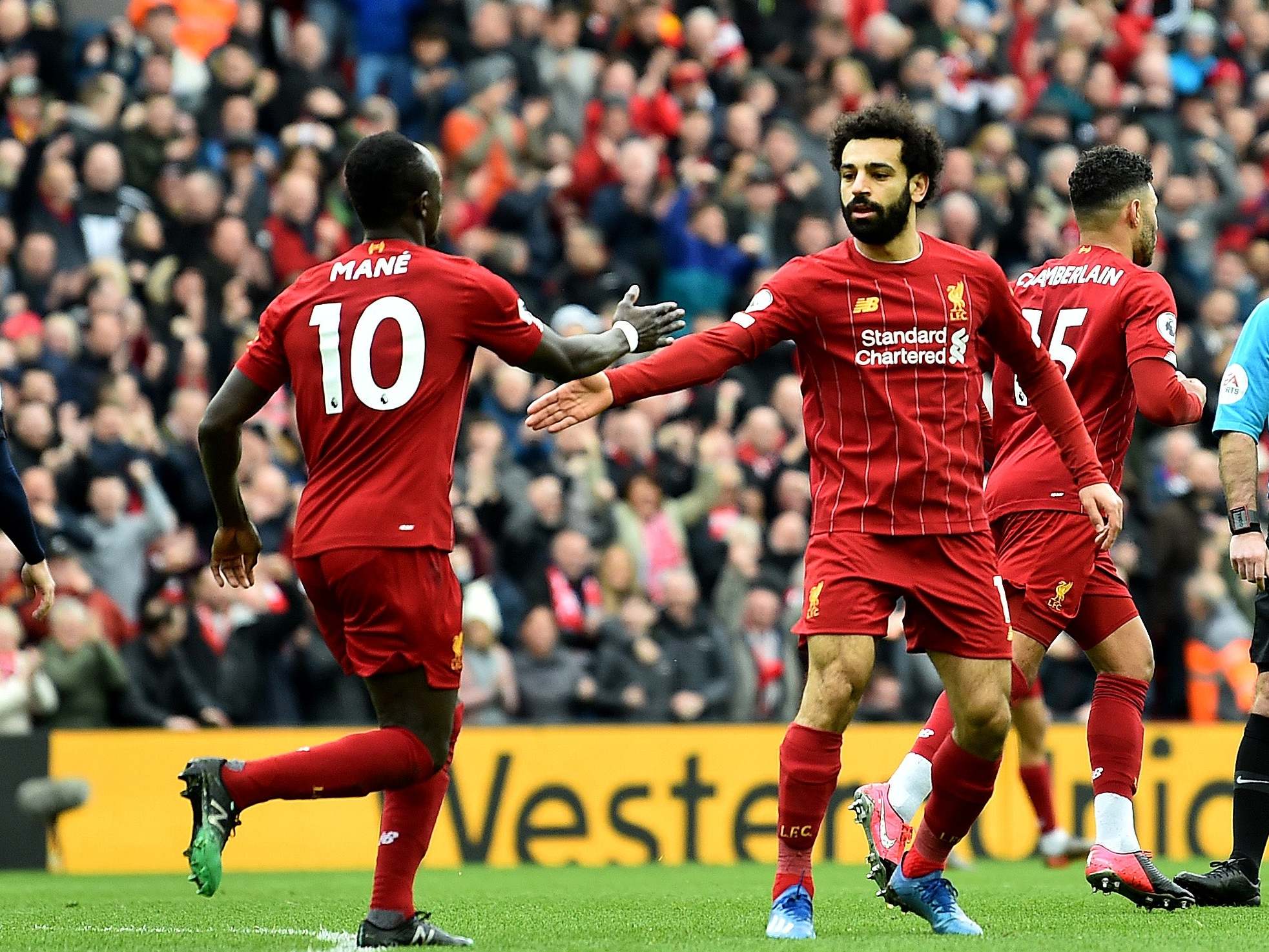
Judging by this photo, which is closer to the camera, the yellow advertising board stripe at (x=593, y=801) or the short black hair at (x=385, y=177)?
the short black hair at (x=385, y=177)

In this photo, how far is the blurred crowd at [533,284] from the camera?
13.2 m

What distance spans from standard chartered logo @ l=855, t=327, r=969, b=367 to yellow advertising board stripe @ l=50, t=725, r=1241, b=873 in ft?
21.1

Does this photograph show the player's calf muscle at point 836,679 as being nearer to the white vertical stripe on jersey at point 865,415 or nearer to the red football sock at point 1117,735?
the white vertical stripe on jersey at point 865,415

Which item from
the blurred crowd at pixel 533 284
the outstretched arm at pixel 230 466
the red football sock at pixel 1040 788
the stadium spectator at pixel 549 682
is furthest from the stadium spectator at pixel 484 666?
the outstretched arm at pixel 230 466

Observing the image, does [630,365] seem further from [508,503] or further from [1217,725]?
[1217,725]

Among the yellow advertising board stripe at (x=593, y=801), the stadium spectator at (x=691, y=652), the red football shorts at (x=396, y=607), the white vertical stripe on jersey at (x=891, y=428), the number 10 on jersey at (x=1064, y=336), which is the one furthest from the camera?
the stadium spectator at (x=691, y=652)

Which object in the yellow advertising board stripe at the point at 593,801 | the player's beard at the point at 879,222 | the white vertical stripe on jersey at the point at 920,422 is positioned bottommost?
the yellow advertising board stripe at the point at 593,801

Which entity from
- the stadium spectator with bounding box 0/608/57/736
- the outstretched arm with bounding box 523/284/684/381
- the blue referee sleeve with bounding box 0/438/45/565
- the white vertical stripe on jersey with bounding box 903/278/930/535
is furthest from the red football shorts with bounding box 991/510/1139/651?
the stadium spectator with bounding box 0/608/57/736

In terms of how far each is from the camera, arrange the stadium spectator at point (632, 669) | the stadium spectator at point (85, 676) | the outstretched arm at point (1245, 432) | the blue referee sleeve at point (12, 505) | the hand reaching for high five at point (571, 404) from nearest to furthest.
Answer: the hand reaching for high five at point (571, 404)
the blue referee sleeve at point (12, 505)
the outstretched arm at point (1245, 432)
the stadium spectator at point (85, 676)
the stadium spectator at point (632, 669)

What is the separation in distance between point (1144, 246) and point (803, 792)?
299cm

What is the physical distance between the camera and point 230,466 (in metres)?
6.88

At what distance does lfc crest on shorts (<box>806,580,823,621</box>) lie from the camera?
277 inches

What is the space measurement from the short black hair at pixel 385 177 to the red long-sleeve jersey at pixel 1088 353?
106 inches

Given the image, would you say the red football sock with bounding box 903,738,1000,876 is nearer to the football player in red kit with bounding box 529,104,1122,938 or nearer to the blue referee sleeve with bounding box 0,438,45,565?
the football player in red kit with bounding box 529,104,1122,938
